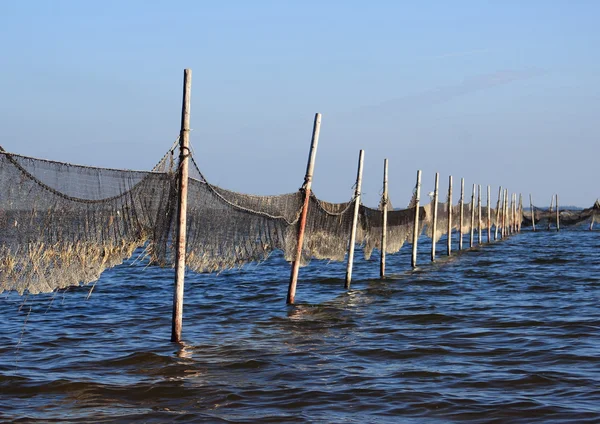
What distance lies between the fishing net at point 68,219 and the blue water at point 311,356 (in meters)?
0.54

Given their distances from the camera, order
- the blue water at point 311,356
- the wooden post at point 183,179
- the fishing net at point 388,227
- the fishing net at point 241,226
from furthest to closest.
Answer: the fishing net at point 388,227, the fishing net at point 241,226, the wooden post at point 183,179, the blue water at point 311,356

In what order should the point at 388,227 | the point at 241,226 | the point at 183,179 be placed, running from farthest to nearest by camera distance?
the point at 388,227 < the point at 241,226 < the point at 183,179

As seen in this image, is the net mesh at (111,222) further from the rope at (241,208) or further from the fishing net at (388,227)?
the fishing net at (388,227)

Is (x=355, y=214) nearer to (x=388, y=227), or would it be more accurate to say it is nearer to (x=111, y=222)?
(x=388, y=227)

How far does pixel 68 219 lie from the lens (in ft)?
24.5

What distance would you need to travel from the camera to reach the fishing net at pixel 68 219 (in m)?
6.87

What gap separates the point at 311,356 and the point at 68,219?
323cm

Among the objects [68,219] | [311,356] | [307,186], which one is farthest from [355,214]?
[68,219]

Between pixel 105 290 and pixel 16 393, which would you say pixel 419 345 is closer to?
pixel 16 393

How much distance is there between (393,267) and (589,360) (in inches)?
570

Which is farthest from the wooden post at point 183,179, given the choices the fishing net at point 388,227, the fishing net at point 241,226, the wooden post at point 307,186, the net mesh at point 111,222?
the fishing net at point 388,227

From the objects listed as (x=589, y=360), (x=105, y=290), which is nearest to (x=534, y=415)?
(x=589, y=360)

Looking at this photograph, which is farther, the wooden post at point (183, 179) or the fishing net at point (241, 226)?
the fishing net at point (241, 226)

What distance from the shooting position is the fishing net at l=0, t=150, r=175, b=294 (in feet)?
22.5
